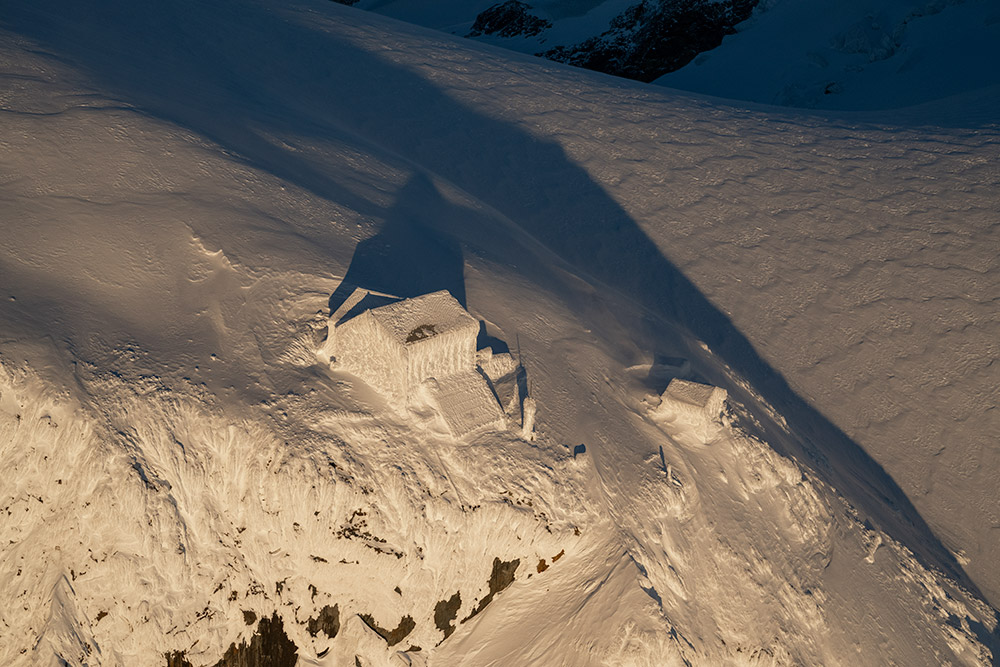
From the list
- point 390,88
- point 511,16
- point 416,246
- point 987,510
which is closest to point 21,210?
point 416,246

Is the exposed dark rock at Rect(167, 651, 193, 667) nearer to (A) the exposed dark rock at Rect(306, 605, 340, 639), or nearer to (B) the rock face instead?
(A) the exposed dark rock at Rect(306, 605, 340, 639)

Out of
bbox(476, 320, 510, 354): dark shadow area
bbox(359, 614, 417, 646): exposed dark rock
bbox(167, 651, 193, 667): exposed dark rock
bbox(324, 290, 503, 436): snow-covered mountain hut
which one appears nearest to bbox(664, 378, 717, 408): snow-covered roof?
bbox(476, 320, 510, 354): dark shadow area

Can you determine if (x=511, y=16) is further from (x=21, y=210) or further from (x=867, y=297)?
(x=21, y=210)

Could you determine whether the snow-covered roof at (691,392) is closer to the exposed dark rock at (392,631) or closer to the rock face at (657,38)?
the exposed dark rock at (392,631)

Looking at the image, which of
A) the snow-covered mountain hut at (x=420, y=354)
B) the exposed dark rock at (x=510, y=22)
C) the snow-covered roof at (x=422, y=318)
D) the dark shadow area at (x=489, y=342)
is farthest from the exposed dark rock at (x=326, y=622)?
the exposed dark rock at (x=510, y=22)

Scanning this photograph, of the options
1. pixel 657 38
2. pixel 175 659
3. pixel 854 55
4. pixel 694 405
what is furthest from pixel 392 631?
pixel 657 38
